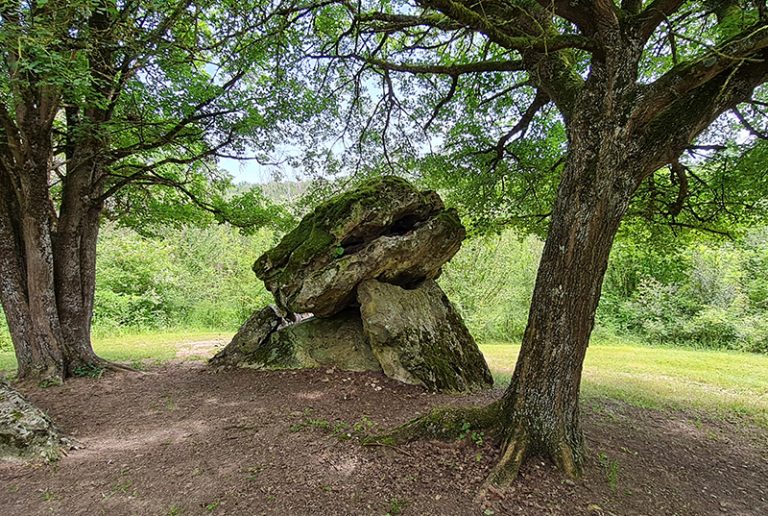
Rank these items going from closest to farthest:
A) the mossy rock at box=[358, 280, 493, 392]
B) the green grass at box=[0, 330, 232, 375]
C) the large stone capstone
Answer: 1. the mossy rock at box=[358, 280, 493, 392]
2. the large stone capstone
3. the green grass at box=[0, 330, 232, 375]

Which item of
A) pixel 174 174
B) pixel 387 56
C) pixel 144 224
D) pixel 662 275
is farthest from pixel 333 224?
pixel 662 275

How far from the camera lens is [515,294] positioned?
16.8 metres

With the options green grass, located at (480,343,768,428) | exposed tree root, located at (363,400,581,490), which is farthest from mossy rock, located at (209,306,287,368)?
green grass, located at (480,343,768,428)

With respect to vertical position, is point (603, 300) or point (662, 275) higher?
point (662, 275)

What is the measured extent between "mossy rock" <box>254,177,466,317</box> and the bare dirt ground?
1673mm

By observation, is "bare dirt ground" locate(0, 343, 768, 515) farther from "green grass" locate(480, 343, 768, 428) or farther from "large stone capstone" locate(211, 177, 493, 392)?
"green grass" locate(480, 343, 768, 428)

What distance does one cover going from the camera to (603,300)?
18.4 metres

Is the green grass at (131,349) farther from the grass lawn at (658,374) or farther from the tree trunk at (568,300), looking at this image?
the tree trunk at (568,300)

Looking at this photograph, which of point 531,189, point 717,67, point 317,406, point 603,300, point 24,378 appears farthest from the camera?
point 603,300

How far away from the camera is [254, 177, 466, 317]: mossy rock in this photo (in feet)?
20.6

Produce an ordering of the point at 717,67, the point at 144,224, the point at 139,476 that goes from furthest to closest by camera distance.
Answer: the point at 144,224 → the point at 139,476 → the point at 717,67

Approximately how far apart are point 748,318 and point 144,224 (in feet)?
64.4

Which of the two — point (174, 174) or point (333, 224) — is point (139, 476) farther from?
point (174, 174)

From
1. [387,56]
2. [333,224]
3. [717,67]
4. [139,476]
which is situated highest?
[387,56]
